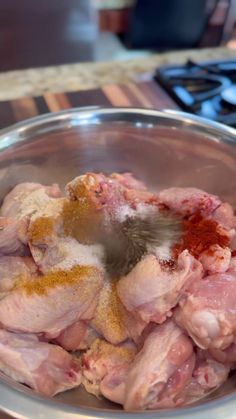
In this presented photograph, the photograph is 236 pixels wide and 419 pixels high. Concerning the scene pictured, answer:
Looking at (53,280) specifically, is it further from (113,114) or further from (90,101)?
(90,101)

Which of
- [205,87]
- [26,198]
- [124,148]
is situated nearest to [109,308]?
[26,198]

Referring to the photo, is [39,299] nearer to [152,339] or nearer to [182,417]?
[152,339]

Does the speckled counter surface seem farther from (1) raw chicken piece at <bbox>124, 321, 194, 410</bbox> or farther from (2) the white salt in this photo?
(1) raw chicken piece at <bbox>124, 321, 194, 410</bbox>

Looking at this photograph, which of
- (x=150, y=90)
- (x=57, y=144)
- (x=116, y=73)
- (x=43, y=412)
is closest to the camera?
(x=43, y=412)

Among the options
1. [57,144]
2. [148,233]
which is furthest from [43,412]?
[57,144]

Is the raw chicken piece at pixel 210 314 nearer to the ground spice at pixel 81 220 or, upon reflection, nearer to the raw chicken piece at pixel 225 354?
the raw chicken piece at pixel 225 354

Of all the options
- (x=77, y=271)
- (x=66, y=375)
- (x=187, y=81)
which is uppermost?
(x=187, y=81)

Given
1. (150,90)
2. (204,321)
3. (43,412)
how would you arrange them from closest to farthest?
(43,412) < (204,321) < (150,90)
